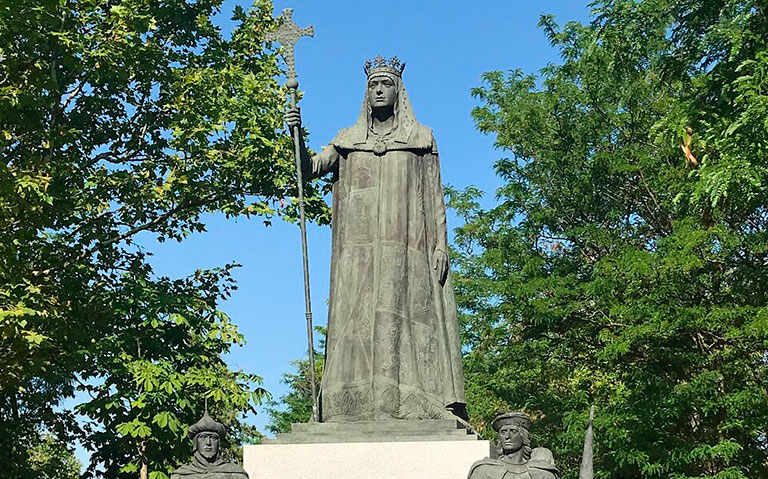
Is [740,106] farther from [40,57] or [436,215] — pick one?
[40,57]

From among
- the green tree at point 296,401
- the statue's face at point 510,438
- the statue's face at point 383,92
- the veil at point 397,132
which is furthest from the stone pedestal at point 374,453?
the green tree at point 296,401

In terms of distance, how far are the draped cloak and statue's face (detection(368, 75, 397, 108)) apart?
0.10 m

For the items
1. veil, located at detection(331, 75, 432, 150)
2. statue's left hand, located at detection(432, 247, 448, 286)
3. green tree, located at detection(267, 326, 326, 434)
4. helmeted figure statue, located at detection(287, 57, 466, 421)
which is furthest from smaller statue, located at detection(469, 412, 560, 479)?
green tree, located at detection(267, 326, 326, 434)

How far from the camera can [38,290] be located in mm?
19281

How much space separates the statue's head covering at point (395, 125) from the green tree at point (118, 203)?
31.4ft

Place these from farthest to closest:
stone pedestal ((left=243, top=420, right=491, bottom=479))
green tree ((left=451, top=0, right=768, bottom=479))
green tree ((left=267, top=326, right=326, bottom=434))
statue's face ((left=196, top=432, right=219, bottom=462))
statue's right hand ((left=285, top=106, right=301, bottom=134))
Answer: green tree ((left=267, top=326, right=326, bottom=434)), green tree ((left=451, top=0, right=768, bottom=479)), statue's right hand ((left=285, top=106, right=301, bottom=134)), stone pedestal ((left=243, top=420, right=491, bottom=479)), statue's face ((left=196, top=432, right=219, bottom=462))

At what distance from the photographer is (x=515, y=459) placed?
25.8ft

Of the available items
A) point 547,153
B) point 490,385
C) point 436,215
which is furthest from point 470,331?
point 436,215

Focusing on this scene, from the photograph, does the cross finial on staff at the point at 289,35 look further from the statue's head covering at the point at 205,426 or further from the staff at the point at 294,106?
the statue's head covering at the point at 205,426

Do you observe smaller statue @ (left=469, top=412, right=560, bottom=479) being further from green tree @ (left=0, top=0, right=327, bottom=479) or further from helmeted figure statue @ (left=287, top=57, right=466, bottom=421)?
green tree @ (left=0, top=0, right=327, bottom=479)

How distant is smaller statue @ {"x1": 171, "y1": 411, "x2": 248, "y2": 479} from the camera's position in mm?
7984

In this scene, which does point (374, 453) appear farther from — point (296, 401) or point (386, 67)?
point (296, 401)

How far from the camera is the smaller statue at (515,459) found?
25.2 feet

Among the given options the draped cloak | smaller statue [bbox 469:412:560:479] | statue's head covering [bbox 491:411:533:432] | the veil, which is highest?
the veil
